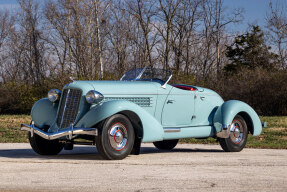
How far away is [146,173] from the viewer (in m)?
6.93

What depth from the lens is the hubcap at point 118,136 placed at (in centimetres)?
842

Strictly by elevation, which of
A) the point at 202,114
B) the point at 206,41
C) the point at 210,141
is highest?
the point at 206,41

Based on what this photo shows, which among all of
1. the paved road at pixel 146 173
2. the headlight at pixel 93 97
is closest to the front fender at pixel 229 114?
the paved road at pixel 146 173

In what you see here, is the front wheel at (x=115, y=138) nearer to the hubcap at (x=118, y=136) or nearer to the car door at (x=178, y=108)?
the hubcap at (x=118, y=136)

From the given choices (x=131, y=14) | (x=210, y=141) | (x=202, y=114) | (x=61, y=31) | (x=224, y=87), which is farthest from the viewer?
(x=131, y=14)

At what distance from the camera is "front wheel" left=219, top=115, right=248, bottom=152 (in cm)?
1035

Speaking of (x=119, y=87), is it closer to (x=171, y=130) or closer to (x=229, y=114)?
(x=171, y=130)

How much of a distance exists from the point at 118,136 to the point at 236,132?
10.4 feet

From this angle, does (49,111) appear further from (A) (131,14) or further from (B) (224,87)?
(A) (131,14)

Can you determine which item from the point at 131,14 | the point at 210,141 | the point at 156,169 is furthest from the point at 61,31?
the point at 156,169

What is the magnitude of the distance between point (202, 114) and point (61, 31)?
30005 mm

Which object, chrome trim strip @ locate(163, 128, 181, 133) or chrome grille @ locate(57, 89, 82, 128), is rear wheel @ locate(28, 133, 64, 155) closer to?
chrome grille @ locate(57, 89, 82, 128)

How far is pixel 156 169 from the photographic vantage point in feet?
24.2

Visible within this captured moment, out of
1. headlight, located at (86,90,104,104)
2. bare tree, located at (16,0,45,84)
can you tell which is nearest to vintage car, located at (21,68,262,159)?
headlight, located at (86,90,104,104)
